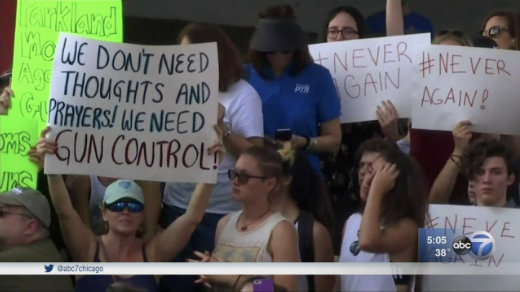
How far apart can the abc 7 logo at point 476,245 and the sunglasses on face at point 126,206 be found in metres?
1.29

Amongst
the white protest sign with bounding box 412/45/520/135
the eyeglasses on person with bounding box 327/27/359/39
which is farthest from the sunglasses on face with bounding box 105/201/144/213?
the white protest sign with bounding box 412/45/520/135

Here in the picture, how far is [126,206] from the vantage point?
141 inches

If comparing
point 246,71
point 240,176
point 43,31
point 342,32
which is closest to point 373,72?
point 342,32

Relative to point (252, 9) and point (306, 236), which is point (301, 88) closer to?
point (252, 9)

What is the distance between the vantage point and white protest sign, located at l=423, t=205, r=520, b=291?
368 cm

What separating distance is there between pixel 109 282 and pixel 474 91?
5.44ft

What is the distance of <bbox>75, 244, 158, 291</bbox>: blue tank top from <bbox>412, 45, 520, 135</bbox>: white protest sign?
4.07ft

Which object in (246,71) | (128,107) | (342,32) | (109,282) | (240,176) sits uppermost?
(342,32)

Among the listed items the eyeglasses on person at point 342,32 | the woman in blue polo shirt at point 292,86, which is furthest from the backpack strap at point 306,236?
the eyeglasses on person at point 342,32

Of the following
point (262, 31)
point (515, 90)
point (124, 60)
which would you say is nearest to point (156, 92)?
point (124, 60)

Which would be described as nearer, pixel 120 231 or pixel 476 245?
pixel 120 231

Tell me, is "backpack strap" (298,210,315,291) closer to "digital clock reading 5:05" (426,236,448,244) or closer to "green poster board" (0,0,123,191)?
"digital clock reading 5:05" (426,236,448,244)

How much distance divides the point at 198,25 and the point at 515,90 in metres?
1.29

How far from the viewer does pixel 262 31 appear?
11.5 ft
